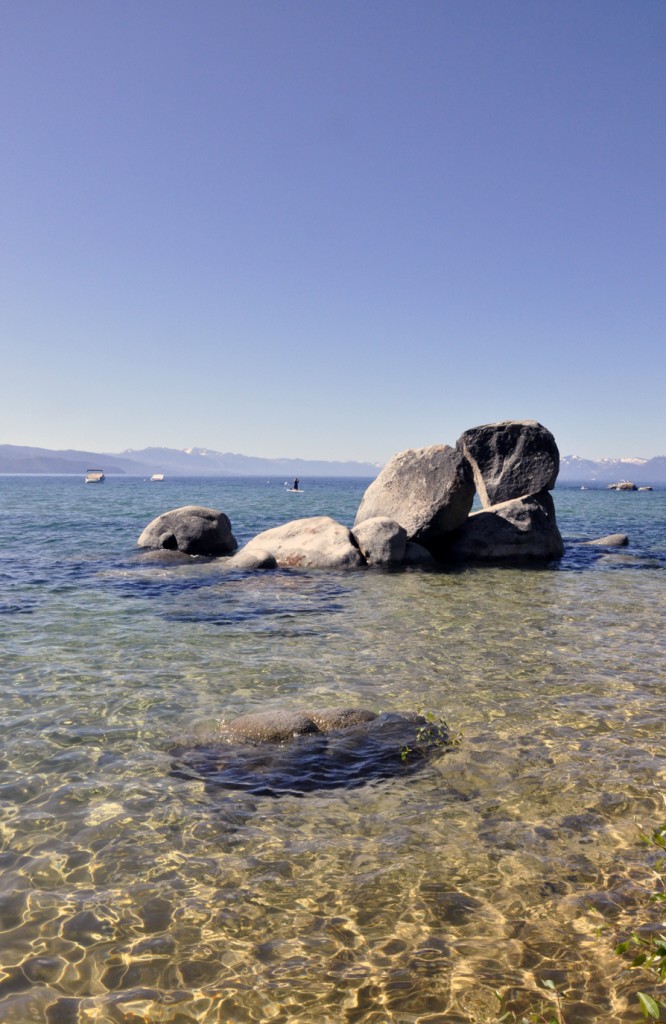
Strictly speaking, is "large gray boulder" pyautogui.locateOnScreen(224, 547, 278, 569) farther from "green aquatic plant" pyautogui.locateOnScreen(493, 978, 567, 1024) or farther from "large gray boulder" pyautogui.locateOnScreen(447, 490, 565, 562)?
"green aquatic plant" pyautogui.locateOnScreen(493, 978, 567, 1024)

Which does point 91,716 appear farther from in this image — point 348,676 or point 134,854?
point 348,676

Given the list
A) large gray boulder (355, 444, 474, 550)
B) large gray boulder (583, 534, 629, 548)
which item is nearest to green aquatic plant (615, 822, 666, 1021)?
large gray boulder (355, 444, 474, 550)

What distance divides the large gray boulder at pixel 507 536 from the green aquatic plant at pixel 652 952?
16.4m

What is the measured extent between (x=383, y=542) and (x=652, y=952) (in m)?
16.4

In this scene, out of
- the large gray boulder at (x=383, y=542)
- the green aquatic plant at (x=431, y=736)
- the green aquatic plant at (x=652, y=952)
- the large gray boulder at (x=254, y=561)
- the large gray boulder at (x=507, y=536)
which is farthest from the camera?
the large gray boulder at (x=507, y=536)

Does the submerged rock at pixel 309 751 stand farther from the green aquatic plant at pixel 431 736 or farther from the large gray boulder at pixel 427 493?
the large gray boulder at pixel 427 493

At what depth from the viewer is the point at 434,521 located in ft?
69.5

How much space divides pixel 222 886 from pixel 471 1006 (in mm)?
1947

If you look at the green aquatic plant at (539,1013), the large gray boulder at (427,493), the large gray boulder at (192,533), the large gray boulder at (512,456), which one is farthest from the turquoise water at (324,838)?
the large gray boulder at (512,456)

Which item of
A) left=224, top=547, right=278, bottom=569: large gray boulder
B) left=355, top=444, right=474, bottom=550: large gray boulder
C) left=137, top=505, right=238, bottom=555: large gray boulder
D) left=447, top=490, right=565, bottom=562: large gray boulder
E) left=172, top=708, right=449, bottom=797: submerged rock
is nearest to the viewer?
left=172, top=708, right=449, bottom=797: submerged rock

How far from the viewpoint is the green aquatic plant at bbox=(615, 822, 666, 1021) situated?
245 centimetres

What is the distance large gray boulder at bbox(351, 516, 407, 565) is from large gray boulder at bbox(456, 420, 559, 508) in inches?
189

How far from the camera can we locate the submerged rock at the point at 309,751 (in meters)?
6.37

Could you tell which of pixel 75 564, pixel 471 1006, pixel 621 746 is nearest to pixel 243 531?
pixel 75 564
